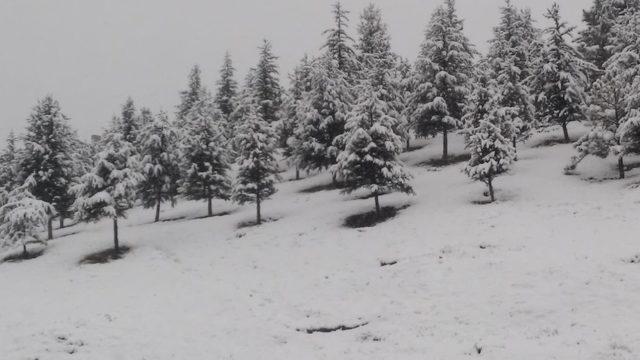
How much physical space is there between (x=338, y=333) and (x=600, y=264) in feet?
33.6

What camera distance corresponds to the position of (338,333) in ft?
61.5

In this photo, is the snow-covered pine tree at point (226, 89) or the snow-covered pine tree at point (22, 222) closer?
the snow-covered pine tree at point (22, 222)

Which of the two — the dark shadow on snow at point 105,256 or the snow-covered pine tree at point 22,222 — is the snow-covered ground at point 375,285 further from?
the snow-covered pine tree at point 22,222

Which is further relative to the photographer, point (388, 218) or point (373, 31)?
point (373, 31)

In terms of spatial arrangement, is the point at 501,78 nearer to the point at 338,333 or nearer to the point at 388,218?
the point at 388,218

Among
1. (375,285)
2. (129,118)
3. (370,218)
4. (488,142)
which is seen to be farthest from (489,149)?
(129,118)

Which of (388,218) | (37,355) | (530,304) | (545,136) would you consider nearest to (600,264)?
(530,304)

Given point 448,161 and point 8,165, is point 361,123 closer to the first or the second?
point 448,161

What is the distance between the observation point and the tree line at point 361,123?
112ft

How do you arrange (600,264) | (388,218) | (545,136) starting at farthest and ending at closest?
1. (545,136)
2. (388,218)
3. (600,264)

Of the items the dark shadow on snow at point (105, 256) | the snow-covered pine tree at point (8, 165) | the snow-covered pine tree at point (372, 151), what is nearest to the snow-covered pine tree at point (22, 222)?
the dark shadow on snow at point (105, 256)

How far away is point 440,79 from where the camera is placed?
44875 millimetres

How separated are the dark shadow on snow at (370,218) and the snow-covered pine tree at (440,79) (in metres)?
12.3

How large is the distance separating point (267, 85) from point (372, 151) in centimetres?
2608
